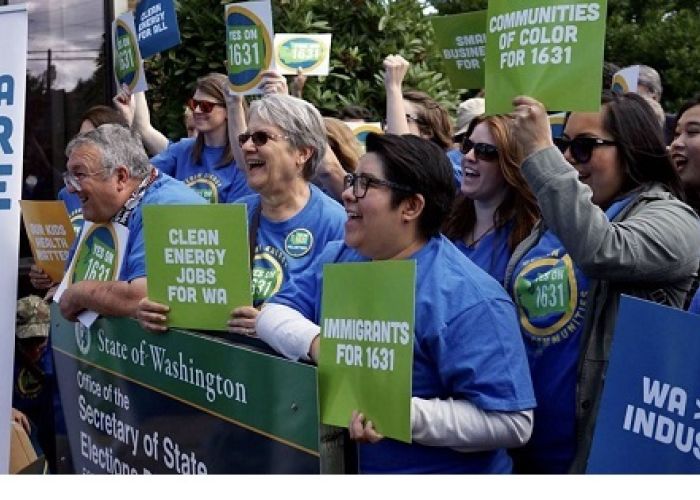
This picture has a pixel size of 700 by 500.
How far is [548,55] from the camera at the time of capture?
3.36 meters

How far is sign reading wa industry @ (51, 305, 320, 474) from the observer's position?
329 centimetres

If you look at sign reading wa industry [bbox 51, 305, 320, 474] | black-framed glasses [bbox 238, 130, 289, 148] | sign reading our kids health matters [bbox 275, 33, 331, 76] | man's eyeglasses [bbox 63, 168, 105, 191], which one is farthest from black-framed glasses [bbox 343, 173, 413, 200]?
sign reading our kids health matters [bbox 275, 33, 331, 76]

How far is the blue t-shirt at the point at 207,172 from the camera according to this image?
6055mm

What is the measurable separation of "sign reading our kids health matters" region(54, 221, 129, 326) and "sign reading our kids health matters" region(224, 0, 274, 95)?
1.35 m

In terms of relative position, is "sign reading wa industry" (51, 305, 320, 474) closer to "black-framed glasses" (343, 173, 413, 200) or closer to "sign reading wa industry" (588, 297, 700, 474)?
"black-framed glasses" (343, 173, 413, 200)

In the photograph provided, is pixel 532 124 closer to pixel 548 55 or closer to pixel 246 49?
pixel 548 55

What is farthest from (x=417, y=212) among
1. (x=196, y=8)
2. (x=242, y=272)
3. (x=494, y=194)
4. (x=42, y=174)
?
(x=196, y=8)

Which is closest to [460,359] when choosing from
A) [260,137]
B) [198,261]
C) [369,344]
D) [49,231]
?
[369,344]

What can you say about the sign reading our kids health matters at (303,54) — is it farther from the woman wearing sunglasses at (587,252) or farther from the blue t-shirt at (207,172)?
the woman wearing sunglasses at (587,252)

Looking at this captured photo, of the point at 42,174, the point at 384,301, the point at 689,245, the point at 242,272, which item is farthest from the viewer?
the point at 42,174

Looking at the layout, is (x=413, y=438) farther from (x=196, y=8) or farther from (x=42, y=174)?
(x=196, y=8)

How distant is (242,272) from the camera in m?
3.73

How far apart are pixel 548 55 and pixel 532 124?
19 centimetres

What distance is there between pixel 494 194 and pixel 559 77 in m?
1.00
